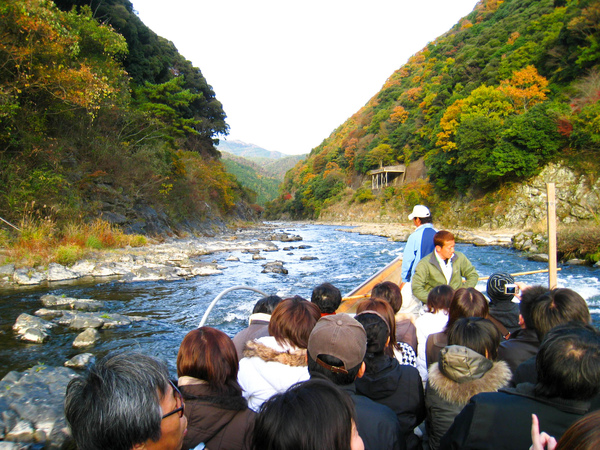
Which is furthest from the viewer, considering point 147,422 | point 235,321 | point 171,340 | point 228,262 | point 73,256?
point 228,262

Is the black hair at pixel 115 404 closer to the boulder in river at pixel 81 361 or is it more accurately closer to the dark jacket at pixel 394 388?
the dark jacket at pixel 394 388

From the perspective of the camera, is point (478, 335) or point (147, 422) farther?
point (478, 335)

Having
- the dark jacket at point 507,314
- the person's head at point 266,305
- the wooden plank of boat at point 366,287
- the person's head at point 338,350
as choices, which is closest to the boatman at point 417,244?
the wooden plank of boat at point 366,287

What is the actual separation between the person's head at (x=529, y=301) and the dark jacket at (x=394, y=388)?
0.99 meters

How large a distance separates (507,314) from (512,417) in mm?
2014

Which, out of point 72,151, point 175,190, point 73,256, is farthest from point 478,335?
point 175,190

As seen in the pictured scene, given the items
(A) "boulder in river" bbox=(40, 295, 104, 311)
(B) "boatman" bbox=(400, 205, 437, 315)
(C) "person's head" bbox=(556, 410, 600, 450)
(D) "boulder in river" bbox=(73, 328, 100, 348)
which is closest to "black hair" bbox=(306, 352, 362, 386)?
(C) "person's head" bbox=(556, 410, 600, 450)

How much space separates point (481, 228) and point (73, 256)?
2532 centimetres

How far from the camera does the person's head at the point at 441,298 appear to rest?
296 centimetres

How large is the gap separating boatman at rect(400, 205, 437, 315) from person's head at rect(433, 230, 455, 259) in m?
0.32

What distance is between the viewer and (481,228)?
82.2ft

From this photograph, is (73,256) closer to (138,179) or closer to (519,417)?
(138,179)

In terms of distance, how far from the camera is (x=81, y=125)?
45.3 ft

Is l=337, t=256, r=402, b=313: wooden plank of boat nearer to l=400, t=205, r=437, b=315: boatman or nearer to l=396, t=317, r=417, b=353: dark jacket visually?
l=400, t=205, r=437, b=315: boatman
